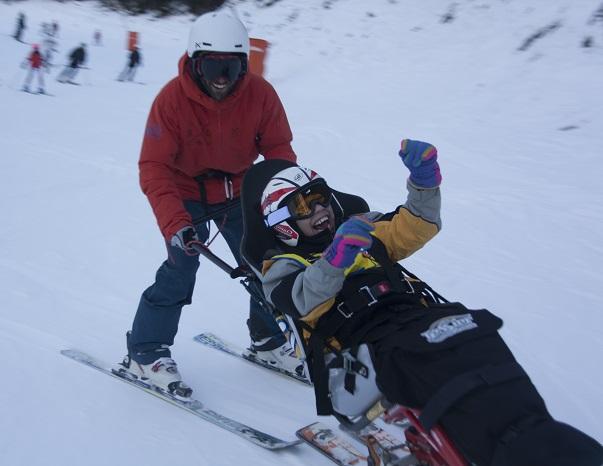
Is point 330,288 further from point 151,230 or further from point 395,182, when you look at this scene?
point 395,182

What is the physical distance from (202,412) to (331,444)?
0.79 m

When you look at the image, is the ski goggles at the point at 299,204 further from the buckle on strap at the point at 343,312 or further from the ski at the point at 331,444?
the ski at the point at 331,444

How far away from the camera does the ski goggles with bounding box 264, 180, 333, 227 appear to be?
9.35ft

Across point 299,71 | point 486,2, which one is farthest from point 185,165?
point 486,2

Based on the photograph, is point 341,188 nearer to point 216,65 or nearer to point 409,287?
point 216,65

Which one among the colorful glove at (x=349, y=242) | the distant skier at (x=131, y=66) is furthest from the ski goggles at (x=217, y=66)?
the distant skier at (x=131, y=66)

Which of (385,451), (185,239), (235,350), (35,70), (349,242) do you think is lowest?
(35,70)

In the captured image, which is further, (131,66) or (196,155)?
(131,66)

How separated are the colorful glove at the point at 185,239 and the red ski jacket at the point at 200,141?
5 centimetres

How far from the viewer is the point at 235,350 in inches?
165

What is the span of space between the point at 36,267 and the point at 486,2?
1383 centimetres

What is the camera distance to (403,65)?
562 inches

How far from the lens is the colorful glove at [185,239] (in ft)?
9.99

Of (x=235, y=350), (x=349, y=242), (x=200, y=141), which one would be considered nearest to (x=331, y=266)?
(x=349, y=242)
